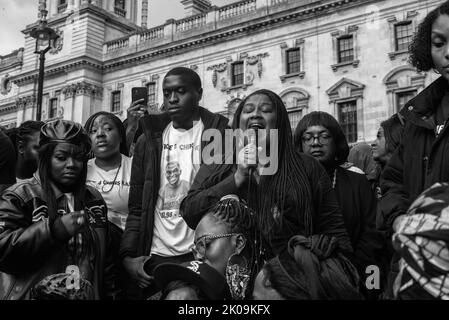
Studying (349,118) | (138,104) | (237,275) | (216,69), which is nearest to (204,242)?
(237,275)

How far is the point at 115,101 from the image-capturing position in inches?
1318

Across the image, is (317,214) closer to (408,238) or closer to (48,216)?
(408,238)

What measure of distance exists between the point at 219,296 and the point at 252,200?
605mm

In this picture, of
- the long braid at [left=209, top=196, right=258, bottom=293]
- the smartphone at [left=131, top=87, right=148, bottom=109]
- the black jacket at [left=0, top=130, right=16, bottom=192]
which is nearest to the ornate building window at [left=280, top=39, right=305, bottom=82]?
the smartphone at [left=131, top=87, right=148, bottom=109]

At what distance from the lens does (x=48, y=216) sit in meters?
3.14

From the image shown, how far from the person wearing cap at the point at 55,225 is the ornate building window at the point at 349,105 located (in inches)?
831

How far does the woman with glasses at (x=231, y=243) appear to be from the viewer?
8.65 ft

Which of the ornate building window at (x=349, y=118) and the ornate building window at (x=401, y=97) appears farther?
the ornate building window at (x=349, y=118)

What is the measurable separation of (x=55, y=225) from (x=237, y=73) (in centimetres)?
2530

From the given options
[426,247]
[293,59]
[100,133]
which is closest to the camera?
[426,247]

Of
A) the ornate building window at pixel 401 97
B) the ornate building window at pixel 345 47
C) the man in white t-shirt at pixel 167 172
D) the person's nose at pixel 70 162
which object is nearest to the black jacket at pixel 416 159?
the man in white t-shirt at pixel 167 172

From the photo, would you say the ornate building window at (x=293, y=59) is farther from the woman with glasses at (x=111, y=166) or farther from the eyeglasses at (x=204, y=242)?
the eyeglasses at (x=204, y=242)

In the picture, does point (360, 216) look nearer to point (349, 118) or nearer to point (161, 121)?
point (161, 121)

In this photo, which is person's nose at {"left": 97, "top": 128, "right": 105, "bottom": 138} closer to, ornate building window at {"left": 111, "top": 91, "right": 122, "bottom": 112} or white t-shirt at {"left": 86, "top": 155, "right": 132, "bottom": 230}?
white t-shirt at {"left": 86, "top": 155, "right": 132, "bottom": 230}
